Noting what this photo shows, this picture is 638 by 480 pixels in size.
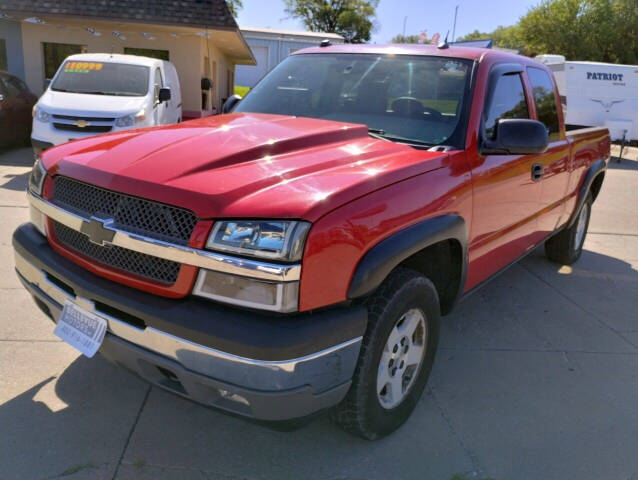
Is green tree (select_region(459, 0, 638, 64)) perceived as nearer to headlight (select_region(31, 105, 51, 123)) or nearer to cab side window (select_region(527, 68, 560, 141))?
headlight (select_region(31, 105, 51, 123))

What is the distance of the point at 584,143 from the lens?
4938 mm

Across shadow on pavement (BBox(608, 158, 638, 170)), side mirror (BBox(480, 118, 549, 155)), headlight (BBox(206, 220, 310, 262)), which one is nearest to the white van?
side mirror (BBox(480, 118, 549, 155))

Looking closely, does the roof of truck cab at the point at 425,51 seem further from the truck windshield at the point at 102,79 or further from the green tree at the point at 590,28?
the green tree at the point at 590,28

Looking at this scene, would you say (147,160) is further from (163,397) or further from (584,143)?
(584,143)

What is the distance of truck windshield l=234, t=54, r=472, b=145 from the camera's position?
3188 mm

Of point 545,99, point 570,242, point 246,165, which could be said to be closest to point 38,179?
point 246,165

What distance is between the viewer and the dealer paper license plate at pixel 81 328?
7.45 ft

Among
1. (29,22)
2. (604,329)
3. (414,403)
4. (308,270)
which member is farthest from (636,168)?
(29,22)

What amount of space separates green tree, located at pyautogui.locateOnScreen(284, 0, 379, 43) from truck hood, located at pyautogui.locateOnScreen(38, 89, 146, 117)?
162 feet

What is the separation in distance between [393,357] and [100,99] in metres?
7.82

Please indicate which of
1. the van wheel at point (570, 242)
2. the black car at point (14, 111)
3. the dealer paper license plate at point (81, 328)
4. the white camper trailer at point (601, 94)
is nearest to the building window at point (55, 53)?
the black car at point (14, 111)

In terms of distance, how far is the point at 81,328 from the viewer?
2352mm

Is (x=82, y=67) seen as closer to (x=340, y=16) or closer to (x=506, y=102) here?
(x=506, y=102)

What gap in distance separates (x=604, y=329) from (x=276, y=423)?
127 inches
